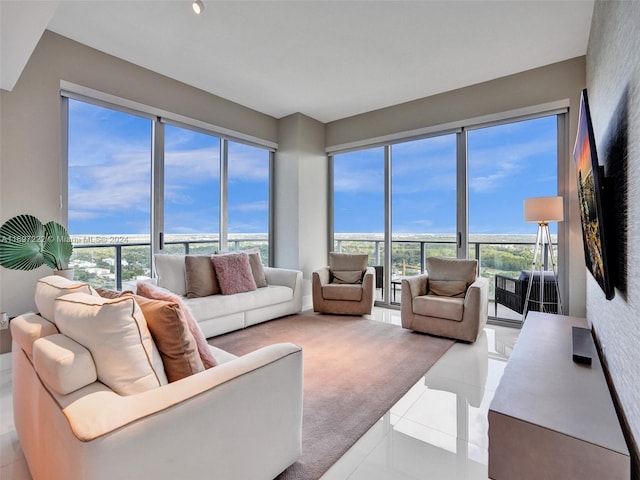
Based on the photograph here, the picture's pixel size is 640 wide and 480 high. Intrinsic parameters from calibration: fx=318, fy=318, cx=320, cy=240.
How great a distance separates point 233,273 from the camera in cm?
372

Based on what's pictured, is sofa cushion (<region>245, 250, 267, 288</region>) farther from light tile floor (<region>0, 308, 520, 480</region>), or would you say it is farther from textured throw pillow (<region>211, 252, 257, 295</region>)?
light tile floor (<region>0, 308, 520, 480</region>)

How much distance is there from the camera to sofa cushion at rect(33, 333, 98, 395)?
1033 millimetres

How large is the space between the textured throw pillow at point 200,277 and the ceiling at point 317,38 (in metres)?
2.10

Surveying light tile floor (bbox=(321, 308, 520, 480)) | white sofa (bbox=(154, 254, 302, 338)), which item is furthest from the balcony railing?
light tile floor (bbox=(321, 308, 520, 480))

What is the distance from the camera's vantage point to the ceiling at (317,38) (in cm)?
251

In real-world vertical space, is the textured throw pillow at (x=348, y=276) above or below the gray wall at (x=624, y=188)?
below

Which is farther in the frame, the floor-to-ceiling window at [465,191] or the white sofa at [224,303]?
the floor-to-ceiling window at [465,191]

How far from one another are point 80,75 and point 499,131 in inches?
183

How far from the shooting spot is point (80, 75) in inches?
121

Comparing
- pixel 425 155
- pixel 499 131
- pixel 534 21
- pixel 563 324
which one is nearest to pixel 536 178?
pixel 499 131

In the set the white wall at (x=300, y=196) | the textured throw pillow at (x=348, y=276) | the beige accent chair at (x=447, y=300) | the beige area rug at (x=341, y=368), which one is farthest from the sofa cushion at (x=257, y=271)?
the beige accent chair at (x=447, y=300)

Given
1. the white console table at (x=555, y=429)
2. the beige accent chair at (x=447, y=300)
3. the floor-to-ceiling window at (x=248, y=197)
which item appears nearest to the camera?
the white console table at (x=555, y=429)

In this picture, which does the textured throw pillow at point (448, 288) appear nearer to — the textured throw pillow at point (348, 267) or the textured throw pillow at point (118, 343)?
the textured throw pillow at point (348, 267)

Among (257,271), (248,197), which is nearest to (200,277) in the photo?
(257,271)
